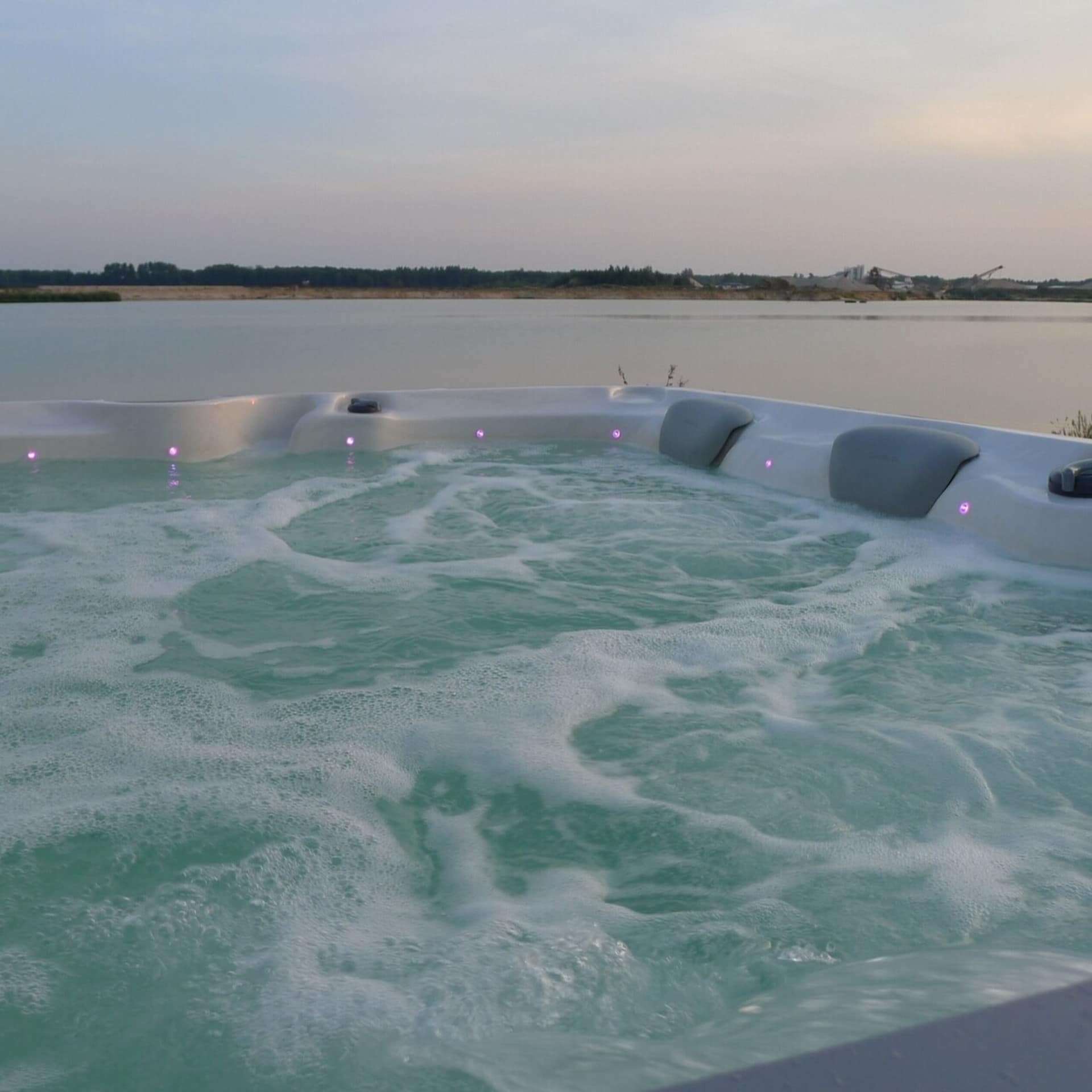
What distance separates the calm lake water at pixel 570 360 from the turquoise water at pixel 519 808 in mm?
3728

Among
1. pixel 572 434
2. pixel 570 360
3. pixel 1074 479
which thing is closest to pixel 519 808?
pixel 1074 479

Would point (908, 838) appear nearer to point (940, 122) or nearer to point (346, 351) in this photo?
point (940, 122)

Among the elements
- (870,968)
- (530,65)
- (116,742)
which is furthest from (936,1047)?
(530,65)

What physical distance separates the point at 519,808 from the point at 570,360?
39.3ft

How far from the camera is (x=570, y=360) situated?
12.9 meters

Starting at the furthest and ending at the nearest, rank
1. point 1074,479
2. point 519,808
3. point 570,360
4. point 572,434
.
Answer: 1. point 570,360
2. point 572,434
3. point 1074,479
4. point 519,808

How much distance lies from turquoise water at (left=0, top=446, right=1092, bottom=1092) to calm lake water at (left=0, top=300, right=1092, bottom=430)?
373cm

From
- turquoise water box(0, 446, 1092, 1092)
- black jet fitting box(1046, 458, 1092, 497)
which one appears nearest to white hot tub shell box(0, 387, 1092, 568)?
black jet fitting box(1046, 458, 1092, 497)

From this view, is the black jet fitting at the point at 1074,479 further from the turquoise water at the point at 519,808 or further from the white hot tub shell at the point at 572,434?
the turquoise water at the point at 519,808

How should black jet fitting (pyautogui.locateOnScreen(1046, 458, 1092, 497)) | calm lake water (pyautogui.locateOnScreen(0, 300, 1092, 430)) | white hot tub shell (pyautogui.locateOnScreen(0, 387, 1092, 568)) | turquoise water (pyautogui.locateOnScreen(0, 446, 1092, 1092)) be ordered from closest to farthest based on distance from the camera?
turquoise water (pyautogui.locateOnScreen(0, 446, 1092, 1092)) < black jet fitting (pyautogui.locateOnScreen(1046, 458, 1092, 497)) < white hot tub shell (pyautogui.locateOnScreen(0, 387, 1092, 568)) < calm lake water (pyautogui.locateOnScreen(0, 300, 1092, 430))

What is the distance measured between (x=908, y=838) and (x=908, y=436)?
2.09 metres

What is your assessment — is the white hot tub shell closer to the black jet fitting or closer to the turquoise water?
the black jet fitting

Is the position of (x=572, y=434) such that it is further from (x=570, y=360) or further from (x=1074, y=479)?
(x=570, y=360)

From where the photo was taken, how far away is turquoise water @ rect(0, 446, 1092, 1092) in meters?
0.86
